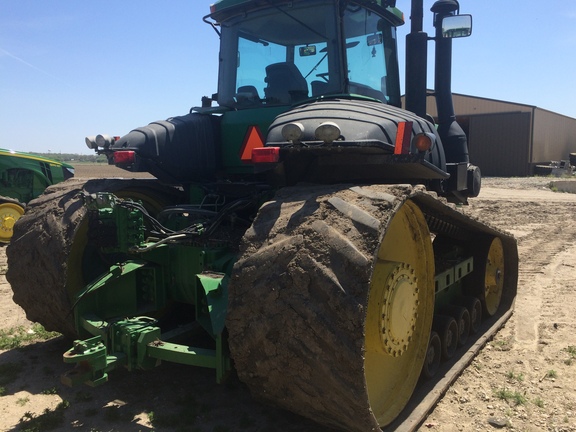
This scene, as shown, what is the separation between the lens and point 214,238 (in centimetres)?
376

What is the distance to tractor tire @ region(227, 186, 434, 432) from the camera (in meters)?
2.54

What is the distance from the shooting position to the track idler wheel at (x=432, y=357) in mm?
3984

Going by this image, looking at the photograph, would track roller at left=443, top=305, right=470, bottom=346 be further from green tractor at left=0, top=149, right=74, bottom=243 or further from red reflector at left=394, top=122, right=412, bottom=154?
green tractor at left=0, top=149, right=74, bottom=243

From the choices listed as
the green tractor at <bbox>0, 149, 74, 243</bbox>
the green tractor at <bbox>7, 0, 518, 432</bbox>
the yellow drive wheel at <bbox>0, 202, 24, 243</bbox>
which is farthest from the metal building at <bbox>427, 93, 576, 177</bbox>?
the green tractor at <bbox>7, 0, 518, 432</bbox>

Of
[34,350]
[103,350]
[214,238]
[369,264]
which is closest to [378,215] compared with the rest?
[369,264]

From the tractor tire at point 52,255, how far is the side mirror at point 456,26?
311cm

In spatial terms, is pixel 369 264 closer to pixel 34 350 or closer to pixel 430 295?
pixel 430 295

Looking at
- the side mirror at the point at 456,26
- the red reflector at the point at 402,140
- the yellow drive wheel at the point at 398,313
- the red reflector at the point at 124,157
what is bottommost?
the yellow drive wheel at the point at 398,313

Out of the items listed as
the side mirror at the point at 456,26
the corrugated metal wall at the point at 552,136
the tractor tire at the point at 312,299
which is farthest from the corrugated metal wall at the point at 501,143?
the tractor tire at the point at 312,299

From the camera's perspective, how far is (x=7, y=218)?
36.2 ft

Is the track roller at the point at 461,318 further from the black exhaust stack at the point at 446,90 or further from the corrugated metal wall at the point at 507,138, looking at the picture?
the corrugated metal wall at the point at 507,138

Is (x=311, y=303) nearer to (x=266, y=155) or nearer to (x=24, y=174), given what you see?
(x=266, y=155)

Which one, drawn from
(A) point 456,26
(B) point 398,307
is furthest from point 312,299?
(A) point 456,26

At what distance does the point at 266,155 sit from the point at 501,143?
31.3 meters
